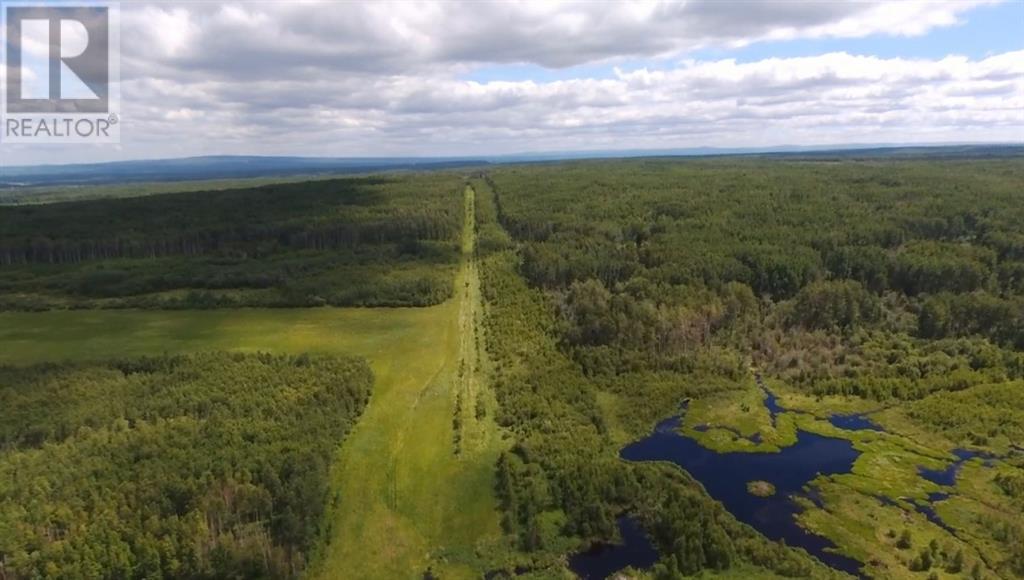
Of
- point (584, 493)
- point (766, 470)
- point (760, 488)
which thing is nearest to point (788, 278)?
point (766, 470)

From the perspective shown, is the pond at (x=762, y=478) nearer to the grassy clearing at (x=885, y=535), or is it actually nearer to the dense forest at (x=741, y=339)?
the grassy clearing at (x=885, y=535)

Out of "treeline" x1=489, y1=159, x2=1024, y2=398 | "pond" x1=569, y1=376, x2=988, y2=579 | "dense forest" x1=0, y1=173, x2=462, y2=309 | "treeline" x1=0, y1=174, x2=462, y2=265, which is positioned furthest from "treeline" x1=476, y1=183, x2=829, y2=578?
"treeline" x1=0, y1=174, x2=462, y2=265

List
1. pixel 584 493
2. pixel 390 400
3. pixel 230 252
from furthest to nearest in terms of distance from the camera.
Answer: pixel 230 252, pixel 390 400, pixel 584 493

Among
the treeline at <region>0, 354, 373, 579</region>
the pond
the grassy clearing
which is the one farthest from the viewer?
the pond

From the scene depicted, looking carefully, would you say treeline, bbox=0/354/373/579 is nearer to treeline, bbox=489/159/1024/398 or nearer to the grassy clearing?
treeline, bbox=489/159/1024/398

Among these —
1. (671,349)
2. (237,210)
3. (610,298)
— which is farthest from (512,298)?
(237,210)

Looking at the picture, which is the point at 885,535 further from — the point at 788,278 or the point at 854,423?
the point at 788,278

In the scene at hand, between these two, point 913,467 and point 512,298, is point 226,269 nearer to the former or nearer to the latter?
point 512,298

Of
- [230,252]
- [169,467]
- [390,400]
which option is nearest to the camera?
[169,467]
